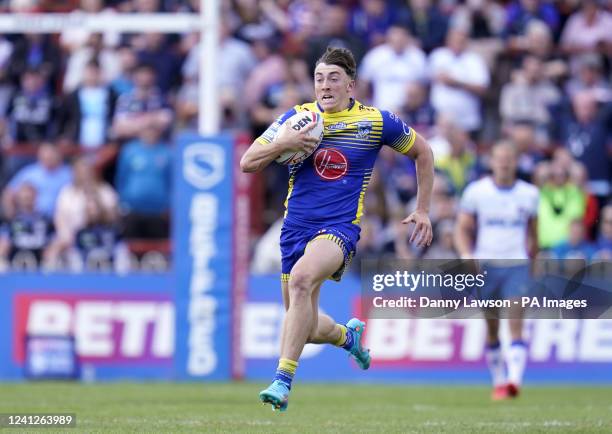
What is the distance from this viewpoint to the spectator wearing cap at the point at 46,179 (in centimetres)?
1766

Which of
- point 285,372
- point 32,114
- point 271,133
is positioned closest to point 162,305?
point 32,114

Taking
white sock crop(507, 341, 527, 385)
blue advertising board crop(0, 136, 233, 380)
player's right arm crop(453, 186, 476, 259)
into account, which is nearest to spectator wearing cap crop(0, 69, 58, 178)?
blue advertising board crop(0, 136, 233, 380)

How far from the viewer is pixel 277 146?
883cm

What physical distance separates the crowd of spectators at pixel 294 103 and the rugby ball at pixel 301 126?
7.53 metres

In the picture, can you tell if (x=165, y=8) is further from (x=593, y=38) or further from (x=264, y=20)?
(x=593, y=38)

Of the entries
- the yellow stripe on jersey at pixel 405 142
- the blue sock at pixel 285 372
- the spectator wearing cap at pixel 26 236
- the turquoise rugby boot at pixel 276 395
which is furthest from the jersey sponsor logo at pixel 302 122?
the spectator wearing cap at pixel 26 236

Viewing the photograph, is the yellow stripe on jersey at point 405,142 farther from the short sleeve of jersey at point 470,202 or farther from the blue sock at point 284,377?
the short sleeve of jersey at point 470,202

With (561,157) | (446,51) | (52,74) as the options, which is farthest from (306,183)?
(52,74)

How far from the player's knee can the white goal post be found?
22.1ft

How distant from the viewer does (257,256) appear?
1686 cm

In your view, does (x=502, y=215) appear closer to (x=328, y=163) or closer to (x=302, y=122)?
(x=328, y=163)

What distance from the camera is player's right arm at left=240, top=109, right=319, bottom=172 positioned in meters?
8.83

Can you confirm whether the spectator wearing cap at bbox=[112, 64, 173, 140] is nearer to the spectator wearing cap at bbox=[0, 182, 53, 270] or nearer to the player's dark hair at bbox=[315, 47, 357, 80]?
the spectator wearing cap at bbox=[0, 182, 53, 270]

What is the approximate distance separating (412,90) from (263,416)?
852 centimetres
